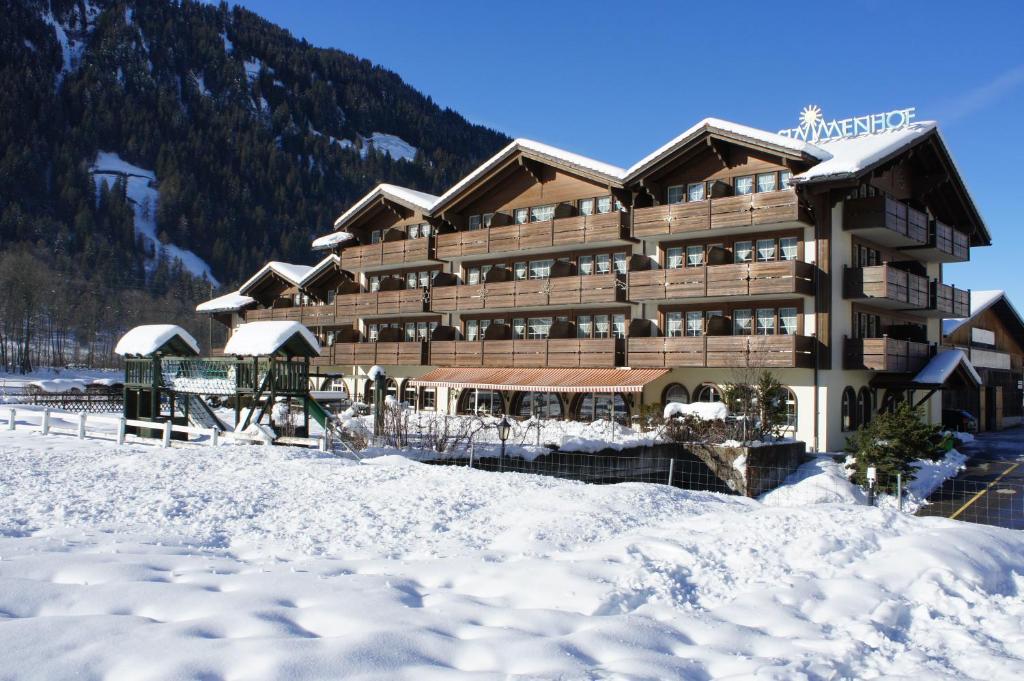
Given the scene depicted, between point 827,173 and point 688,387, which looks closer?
point 827,173

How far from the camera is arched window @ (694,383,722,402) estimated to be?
30.9 m

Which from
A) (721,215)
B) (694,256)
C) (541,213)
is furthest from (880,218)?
(541,213)

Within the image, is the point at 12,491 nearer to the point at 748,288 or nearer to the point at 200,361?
the point at 200,361

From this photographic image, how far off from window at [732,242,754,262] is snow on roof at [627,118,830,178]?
3.73 metres

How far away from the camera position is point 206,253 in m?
167

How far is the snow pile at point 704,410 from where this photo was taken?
84.1 ft

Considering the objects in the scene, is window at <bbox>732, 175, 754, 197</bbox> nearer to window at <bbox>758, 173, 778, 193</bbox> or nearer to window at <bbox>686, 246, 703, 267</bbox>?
window at <bbox>758, 173, 778, 193</bbox>

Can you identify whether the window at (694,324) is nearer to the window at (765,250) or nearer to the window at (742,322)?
the window at (742,322)

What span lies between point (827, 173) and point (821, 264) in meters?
3.23

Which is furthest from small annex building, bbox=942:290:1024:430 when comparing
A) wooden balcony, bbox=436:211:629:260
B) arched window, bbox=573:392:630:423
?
wooden balcony, bbox=436:211:629:260

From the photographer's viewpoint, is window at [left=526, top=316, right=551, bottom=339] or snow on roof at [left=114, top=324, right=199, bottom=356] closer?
snow on roof at [left=114, top=324, right=199, bottom=356]

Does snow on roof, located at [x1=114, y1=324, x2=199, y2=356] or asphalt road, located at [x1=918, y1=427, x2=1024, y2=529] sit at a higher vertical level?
snow on roof, located at [x1=114, y1=324, x2=199, y2=356]

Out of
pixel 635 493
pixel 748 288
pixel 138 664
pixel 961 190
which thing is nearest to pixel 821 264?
pixel 748 288

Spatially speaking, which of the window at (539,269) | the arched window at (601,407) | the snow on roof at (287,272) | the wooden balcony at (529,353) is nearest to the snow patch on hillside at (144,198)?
the snow on roof at (287,272)
